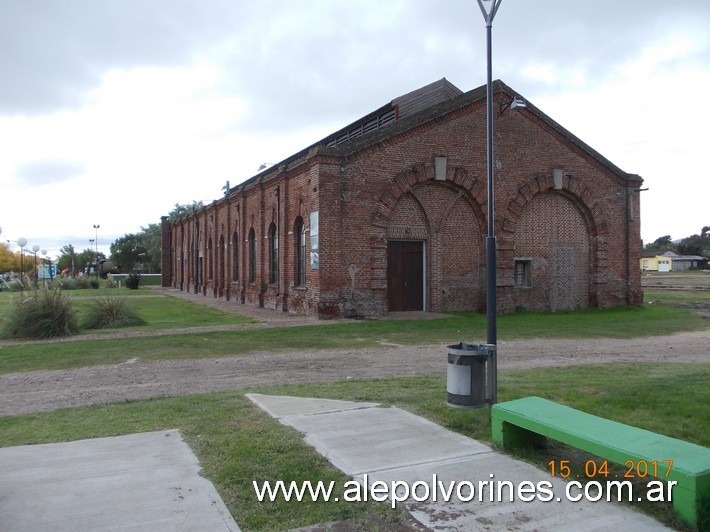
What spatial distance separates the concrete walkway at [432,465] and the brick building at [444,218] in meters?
12.8

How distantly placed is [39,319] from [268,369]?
9051 millimetres

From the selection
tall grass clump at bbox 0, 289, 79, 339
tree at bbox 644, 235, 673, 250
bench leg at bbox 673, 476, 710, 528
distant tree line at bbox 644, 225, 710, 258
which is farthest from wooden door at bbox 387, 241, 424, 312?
tree at bbox 644, 235, 673, 250

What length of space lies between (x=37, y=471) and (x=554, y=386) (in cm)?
609

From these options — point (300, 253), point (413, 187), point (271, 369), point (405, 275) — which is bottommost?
point (271, 369)

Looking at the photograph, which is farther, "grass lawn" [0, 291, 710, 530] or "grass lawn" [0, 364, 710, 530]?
"grass lawn" [0, 291, 710, 530]

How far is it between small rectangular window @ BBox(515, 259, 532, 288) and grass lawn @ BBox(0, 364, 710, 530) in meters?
13.3

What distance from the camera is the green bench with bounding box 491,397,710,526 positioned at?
148 inches

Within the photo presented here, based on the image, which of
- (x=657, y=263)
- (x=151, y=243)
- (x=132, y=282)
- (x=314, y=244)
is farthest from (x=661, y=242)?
(x=314, y=244)

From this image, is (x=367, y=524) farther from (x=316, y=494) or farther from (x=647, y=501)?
(x=647, y=501)

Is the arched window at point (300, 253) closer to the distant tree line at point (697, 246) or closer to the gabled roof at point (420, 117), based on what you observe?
the gabled roof at point (420, 117)

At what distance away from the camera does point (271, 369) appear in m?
10.4

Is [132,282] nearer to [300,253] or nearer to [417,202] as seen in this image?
[300,253]

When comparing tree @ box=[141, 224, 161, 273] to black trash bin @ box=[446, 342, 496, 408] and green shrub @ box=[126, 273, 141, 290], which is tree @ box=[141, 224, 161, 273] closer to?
green shrub @ box=[126, 273, 141, 290]

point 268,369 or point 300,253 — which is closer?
point 268,369
